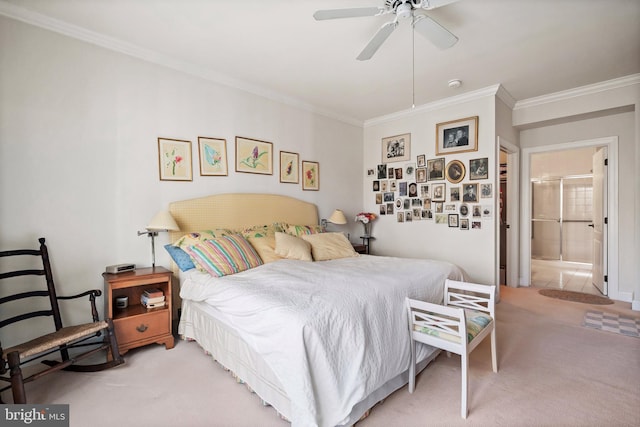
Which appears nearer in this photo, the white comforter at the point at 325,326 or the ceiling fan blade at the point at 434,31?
the white comforter at the point at 325,326

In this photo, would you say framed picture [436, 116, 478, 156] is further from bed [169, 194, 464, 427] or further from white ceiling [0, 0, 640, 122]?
bed [169, 194, 464, 427]

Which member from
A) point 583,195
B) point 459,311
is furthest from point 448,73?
point 583,195

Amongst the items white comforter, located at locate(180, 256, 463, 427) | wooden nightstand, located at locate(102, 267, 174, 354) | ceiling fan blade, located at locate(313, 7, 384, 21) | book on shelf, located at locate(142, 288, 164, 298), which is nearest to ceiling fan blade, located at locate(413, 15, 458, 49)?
ceiling fan blade, located at locate(313, 7, 384, 21)

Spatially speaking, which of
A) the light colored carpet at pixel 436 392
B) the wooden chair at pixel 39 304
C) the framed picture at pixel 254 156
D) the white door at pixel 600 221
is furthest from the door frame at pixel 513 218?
the wooden chair at pixel 39 304

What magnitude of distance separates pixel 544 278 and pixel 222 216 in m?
5.34

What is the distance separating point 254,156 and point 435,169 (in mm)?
2459

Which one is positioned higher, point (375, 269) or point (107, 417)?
point (375, 269)

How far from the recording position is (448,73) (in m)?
3.25

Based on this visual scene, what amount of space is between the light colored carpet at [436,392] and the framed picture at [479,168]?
1.94 meters

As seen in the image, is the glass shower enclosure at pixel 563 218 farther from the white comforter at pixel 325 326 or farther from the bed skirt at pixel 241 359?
the bed skirt at pixel 241 359

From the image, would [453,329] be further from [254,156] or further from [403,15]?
[254,156]

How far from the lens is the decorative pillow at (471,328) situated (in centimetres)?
178

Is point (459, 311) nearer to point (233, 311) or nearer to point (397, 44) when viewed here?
point (233, 311)

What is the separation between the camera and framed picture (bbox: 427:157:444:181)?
410 cm
